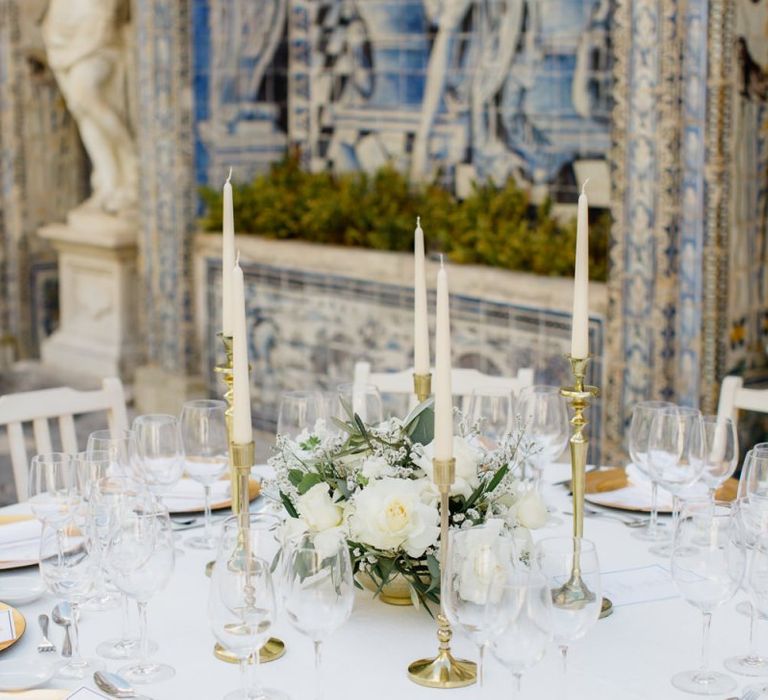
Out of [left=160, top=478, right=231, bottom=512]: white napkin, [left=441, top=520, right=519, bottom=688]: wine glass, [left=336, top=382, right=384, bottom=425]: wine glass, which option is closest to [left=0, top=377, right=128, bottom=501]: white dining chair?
[left=160, top=478, right=231, bottom=512]: white napkin

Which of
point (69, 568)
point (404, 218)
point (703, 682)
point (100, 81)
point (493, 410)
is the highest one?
point (100, 81)

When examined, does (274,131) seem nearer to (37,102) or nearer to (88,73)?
(88,73)

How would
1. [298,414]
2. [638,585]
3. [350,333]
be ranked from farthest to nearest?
[350,333] < [298,414] < [638,585]

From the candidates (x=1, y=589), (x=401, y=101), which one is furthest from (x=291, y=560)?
(x=401, y=101)

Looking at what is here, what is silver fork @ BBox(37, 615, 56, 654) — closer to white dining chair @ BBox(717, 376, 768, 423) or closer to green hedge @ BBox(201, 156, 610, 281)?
white dining chair @ BBox(717, 376, 768, 423)

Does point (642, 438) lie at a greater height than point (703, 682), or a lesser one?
greater

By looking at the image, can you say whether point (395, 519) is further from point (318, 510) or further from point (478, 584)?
point (478, 584)

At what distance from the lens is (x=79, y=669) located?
6.51 feet

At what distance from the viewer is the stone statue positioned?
6.96m

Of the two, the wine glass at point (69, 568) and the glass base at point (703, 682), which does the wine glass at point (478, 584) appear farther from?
the wine glass at point (69, 568)

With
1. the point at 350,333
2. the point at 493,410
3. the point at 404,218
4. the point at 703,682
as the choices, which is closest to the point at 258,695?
the point at 703,682

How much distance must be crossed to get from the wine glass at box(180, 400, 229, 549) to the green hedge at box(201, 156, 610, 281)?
268 cm

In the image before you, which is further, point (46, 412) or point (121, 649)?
point (46, 412)

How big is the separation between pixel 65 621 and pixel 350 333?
379cm
